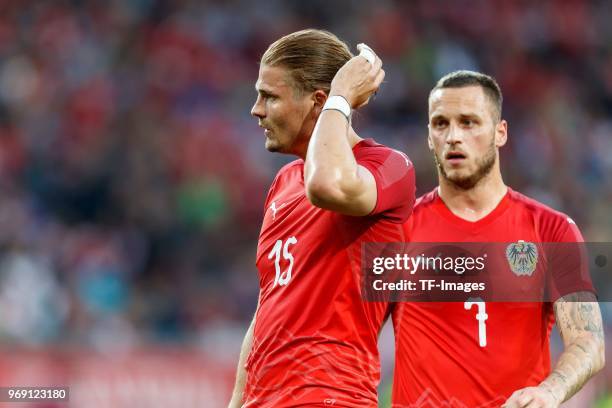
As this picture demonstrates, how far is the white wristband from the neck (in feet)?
5.57

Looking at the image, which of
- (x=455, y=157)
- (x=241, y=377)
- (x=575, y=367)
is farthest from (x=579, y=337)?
(x=241, y=377)

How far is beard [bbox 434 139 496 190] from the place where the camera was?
5.23 meters

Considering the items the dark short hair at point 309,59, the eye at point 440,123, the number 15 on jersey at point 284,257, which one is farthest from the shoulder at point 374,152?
the eye at point 440,123

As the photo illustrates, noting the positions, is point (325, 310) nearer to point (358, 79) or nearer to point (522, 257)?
point (358, 79)

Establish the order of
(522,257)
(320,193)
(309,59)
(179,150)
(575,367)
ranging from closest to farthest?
(320,193)
(309,59)
(575,367)
(522,257)
(179,150)

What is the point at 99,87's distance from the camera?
12.7 metres

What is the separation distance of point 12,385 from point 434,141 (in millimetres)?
4524

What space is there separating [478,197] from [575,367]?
1.05 m

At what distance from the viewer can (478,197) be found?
17.4 ft

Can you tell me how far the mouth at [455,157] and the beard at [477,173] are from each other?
0.06 meters

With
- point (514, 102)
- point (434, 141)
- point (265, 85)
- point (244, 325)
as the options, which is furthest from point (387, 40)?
point (265, 85)

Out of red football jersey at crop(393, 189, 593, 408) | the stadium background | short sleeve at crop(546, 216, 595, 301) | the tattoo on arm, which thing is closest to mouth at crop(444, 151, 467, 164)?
red football jersey at crop(393, 189, 593, 408)

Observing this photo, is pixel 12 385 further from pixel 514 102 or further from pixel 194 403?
pixel 514 102

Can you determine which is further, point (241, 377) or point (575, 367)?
point (575, 367)
